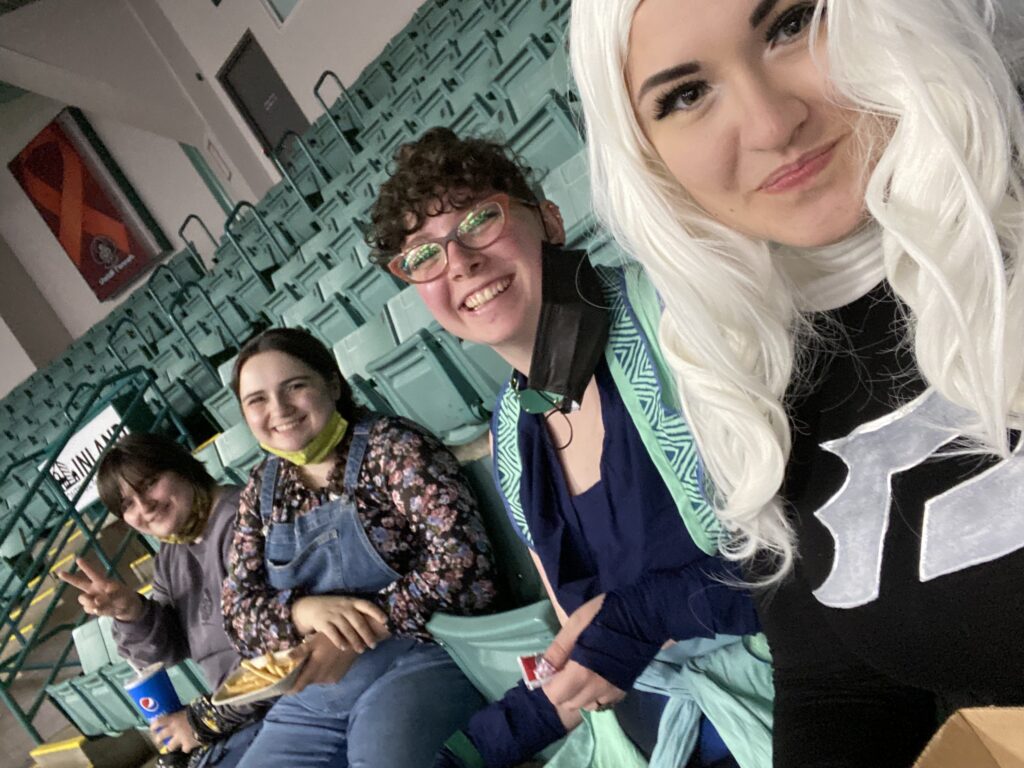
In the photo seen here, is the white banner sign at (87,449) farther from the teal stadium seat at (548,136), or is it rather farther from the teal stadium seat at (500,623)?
the teal stadium seat at (500,623)

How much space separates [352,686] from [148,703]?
0.68m

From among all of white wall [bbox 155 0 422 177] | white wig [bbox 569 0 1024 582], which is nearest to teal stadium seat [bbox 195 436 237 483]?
white wig [bbox 569 0 1024 582]

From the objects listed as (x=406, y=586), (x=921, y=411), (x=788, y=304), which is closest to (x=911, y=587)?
(x=921, y=411)

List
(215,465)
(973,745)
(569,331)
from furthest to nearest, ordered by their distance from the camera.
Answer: (215,465) < (569,331) < (973,745)

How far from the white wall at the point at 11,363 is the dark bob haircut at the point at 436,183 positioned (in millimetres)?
11838

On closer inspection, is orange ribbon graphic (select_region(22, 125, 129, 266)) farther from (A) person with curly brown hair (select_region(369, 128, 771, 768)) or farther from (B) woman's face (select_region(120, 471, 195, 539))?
(A) person with curly brown hair (select_region(369, 128, 771, 768))

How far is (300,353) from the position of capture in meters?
1.66

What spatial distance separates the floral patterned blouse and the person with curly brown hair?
30cm

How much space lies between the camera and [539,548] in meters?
1.04

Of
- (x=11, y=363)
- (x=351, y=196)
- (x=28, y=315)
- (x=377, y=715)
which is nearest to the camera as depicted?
(x=377, y=715)

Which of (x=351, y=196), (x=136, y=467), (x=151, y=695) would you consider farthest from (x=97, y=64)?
(x=151, y=695)

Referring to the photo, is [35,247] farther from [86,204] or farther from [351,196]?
[351,196]

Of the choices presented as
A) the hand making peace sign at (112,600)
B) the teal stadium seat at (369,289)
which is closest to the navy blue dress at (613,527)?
the hand making peace sign at (112,600)

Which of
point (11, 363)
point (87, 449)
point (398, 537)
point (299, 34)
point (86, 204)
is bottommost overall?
point (398, 537)
